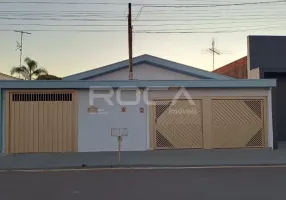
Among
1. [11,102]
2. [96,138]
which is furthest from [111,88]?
[11,102]

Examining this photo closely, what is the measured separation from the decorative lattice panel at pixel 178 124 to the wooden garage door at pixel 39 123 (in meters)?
3.64

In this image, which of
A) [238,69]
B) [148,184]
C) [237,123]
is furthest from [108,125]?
[238,69]

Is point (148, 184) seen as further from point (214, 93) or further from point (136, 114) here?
point (214, 93)

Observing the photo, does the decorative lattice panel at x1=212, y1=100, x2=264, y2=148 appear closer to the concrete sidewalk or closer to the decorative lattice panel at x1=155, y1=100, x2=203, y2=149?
the concrete sidewalk

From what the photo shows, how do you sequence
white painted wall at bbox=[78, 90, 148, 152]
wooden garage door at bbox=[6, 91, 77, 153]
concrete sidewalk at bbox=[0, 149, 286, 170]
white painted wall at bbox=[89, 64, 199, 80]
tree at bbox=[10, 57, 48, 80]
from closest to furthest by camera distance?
concrete sidewalk at bbox=[0, 149, 286, 170]
wooden garage door at bbox=[6, 91, 77, 153]
white painted wall at bbox=[78, 90, 148, 152]
white painted wall at bbox=[89, 64, 199, 80]
tree at bbox=[10, 57, 48, 80]

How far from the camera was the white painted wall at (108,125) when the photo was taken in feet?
59.5

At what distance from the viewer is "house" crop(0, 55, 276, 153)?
702 inches

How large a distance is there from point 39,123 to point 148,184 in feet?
28.8

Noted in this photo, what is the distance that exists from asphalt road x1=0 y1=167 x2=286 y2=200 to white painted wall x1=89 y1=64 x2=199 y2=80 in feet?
40.0

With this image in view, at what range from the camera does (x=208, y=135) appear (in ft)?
60.7

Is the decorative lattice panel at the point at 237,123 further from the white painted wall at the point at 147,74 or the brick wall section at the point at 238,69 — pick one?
the brick wall section at the point at 238,69

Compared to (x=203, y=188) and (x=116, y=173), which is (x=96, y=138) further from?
Answer: (x=203, y=188)

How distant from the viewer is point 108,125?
60.0ft

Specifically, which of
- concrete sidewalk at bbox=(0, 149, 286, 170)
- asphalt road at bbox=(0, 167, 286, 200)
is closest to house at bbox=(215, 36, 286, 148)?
concrete sidewalk at bbox=(0, 149, 286, 170)
